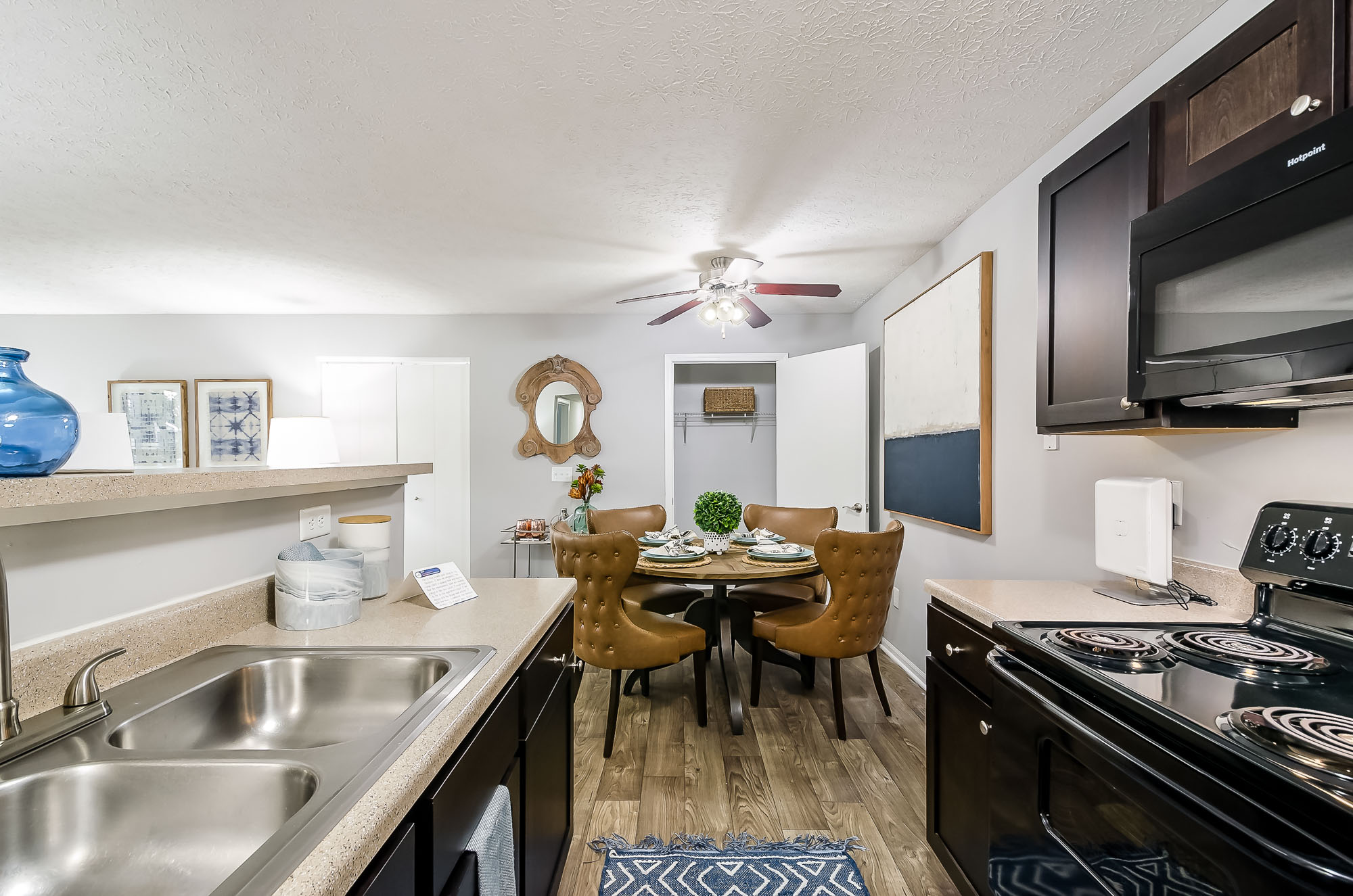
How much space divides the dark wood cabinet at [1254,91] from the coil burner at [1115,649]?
928mm

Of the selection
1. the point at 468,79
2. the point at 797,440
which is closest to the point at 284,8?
the point at 468,79

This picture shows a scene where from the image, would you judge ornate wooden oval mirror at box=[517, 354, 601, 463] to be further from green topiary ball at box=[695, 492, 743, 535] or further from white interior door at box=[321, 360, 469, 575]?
green topiary ball at box=[695, 492, 743, 535]

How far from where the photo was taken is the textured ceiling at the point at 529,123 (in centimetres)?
150

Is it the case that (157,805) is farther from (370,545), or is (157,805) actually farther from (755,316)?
(755,316)

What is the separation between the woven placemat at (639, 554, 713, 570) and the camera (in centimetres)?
265

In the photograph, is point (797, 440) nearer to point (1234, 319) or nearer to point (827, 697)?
point (827, 697)

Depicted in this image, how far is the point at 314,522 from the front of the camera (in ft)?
5.11

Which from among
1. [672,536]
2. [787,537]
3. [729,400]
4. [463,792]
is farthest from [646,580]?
[729,400]

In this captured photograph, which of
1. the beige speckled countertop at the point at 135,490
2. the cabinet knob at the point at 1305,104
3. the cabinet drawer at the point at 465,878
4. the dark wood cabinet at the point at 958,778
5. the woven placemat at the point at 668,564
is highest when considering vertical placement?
the cabinet knob at the point at 1305,104

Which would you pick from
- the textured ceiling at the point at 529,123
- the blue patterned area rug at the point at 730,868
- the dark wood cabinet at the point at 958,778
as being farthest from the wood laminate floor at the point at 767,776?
the textured ceiling at the point at 529,123

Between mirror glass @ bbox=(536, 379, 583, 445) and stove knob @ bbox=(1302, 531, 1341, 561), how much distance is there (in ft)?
12.9

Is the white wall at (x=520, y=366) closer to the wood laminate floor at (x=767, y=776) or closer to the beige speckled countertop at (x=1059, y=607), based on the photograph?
the wood laminate floor at (x=767, y=776)

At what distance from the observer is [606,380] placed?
4.55 meters

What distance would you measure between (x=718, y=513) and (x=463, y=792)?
219cm
